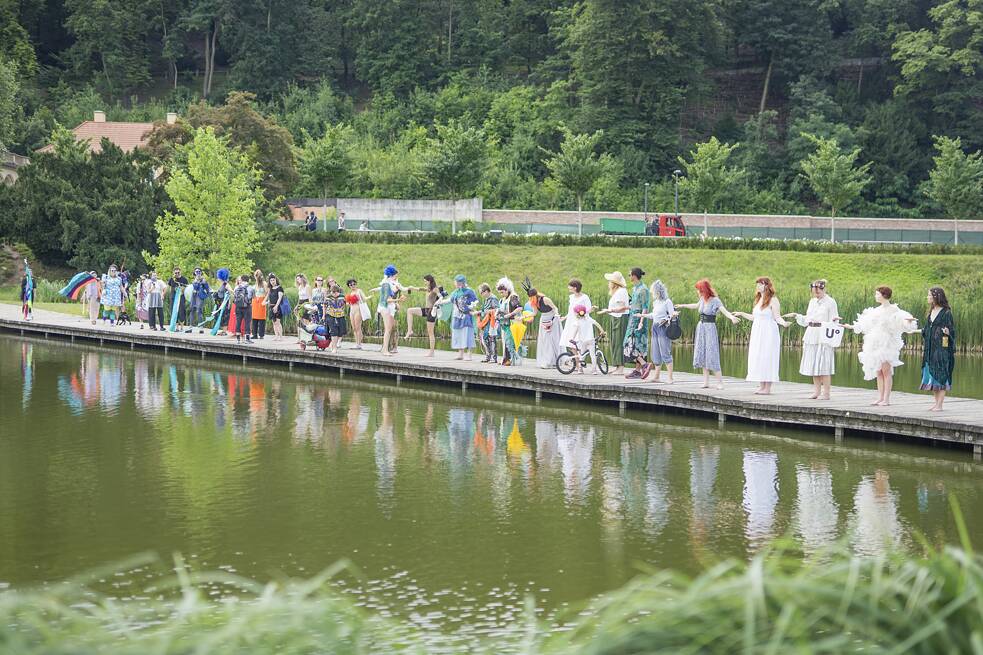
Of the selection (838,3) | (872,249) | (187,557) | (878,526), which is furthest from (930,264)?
(187,557)

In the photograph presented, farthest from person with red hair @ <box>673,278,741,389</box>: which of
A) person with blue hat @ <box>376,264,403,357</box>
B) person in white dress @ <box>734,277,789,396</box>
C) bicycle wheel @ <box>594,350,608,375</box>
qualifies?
person with blue hat @ <box>376,264,403,357</box>

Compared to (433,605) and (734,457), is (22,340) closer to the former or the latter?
(734,457)

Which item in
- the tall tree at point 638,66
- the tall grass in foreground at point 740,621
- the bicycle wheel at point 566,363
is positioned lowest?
the bicycle wheel at point 566,363

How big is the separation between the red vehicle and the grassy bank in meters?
5.71

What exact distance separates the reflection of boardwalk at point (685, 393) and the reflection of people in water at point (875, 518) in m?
2.16

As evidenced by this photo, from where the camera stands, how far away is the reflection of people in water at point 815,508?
1236 cm

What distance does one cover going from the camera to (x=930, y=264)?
5012 cm

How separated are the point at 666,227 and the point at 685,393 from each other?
3823cm

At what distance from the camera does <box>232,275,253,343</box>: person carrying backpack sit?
3127 centimetres

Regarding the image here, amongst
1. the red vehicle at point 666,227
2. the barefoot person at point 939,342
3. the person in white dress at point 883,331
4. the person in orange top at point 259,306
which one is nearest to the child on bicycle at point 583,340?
the person in white dress at point 883,331

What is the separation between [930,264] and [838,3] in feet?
100

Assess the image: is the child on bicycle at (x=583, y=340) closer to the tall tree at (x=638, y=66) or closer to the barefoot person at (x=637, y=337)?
the barefoot person at (x=637, y=337)

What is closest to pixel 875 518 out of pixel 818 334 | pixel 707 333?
pixel 818 334

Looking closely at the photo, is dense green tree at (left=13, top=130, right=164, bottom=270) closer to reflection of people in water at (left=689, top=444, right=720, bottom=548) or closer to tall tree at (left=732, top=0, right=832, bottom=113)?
tall tree at (left=732, top=0, right=832, bottom=113)
